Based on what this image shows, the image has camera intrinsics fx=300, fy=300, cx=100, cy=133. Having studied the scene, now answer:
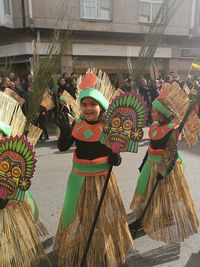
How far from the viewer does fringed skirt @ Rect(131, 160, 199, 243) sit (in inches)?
106

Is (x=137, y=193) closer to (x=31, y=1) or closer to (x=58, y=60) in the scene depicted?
(x=58, y=60)

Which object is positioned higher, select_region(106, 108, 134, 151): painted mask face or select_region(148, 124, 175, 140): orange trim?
select_region(106, 108, 134, 151): painted mask face

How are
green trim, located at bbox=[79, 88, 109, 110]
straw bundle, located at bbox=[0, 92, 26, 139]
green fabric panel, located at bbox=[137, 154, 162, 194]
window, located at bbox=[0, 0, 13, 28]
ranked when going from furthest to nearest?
window, located at bbox=[0, 0, 13, 28], green fabric panel, located at bbox=[137, 154, 162, 194], green trim, located at bbox=[79, 88, 109, 110], straw bundle, located at bbox=[0, 92, 26, 139]

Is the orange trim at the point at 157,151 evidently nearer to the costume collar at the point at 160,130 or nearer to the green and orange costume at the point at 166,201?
the green and orange costume at the point at 166,201

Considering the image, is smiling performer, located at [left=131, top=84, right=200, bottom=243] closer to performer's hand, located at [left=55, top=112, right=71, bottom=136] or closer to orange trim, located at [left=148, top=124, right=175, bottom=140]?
orange trim, located at [left=148, top=124, right=175, bottom=140]

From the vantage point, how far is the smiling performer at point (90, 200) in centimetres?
224

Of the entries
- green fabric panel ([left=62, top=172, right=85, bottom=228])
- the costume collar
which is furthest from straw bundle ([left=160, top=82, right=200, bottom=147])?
green fabric panel ([left=62, top=172, right=85, bottom=228])

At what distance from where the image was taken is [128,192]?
386cm

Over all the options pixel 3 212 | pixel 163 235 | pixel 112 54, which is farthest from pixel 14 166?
pixel 112 54

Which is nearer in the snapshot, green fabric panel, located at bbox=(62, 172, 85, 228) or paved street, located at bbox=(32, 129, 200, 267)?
green fabric panel, located at bbox=(62, 172, 85, 228)

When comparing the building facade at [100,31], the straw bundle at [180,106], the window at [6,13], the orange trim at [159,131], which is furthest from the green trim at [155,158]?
the window at [6,13]

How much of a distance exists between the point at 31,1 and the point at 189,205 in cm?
951

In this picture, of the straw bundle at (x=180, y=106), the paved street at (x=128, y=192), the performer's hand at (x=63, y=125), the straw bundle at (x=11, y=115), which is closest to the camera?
the straw bundle at (x=11, y=115)

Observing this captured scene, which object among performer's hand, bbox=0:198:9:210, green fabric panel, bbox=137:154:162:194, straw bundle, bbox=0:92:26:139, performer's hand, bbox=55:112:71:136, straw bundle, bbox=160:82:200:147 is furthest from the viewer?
green fabric panel, bbox=137:154:162:194
